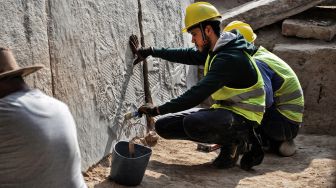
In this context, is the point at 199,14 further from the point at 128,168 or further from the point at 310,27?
the point at 310,27

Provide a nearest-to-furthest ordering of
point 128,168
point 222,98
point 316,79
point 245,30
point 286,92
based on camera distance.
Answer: point 128,168 < point 222,98 < point 286,92 < point 245,30 < point 316,79

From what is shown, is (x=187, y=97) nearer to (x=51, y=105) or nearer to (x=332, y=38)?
(x=51, y=105)

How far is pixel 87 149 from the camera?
156 inches

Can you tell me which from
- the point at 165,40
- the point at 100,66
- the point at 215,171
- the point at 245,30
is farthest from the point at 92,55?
the point at 245,30

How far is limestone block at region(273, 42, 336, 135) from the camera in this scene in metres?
6.13

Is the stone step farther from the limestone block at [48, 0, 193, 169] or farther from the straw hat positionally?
the straw hat

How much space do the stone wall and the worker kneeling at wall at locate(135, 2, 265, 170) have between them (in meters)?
0.38

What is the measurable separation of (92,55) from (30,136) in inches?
69.7

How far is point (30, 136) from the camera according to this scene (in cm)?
235

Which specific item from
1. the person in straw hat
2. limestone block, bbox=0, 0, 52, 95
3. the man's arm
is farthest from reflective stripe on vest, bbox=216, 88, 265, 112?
the person in straw hat

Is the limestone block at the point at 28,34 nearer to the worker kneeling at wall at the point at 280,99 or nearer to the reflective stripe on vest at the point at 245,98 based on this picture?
the reflective stripe on vest at the point at 245,98

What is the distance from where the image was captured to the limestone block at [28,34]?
10.1 feet

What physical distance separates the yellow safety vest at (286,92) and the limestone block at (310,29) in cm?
151

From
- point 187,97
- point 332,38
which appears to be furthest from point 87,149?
point 332,38
